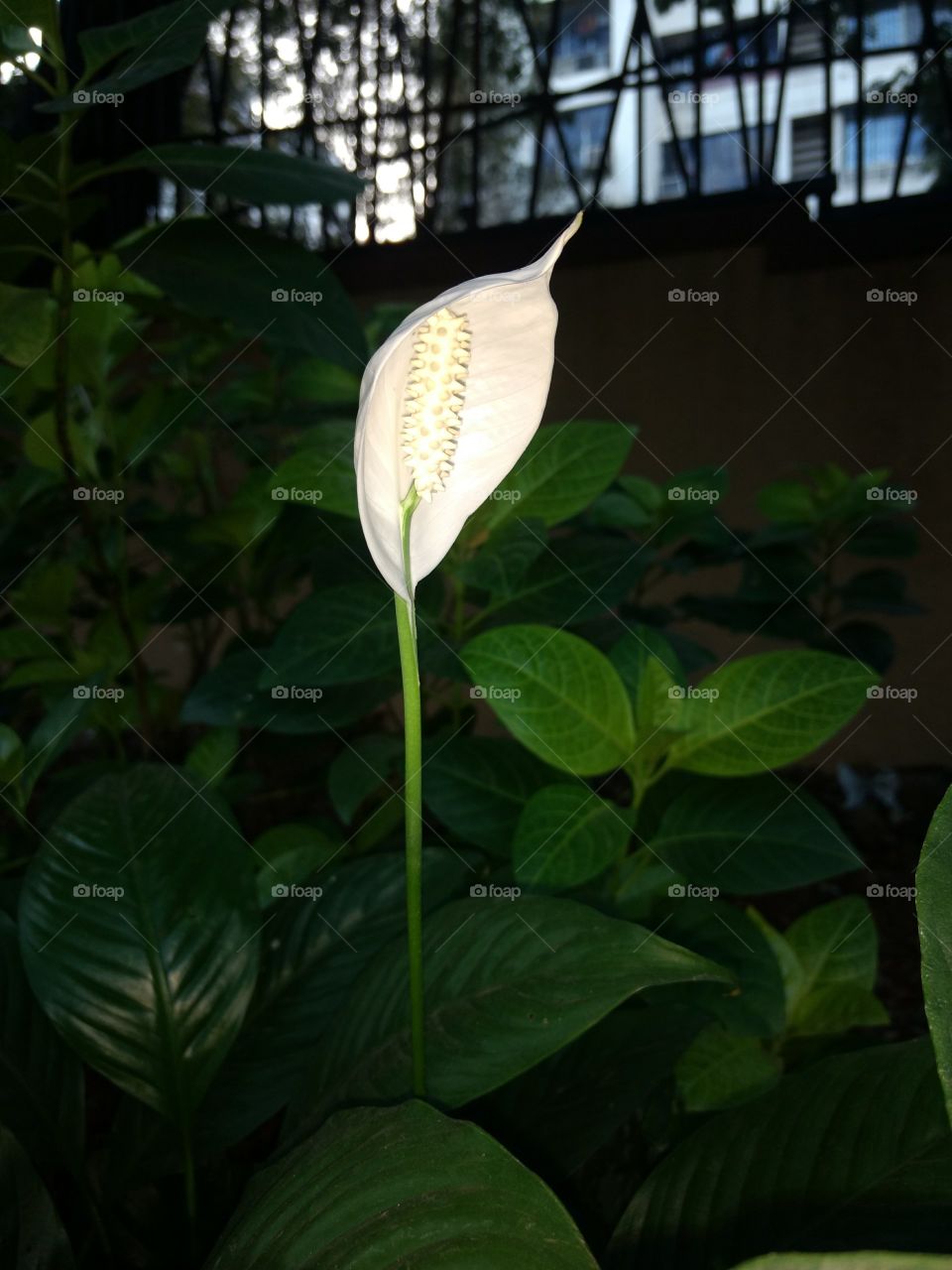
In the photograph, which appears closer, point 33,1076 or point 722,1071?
point 33,1076

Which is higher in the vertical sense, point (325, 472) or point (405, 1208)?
point (325, 472)

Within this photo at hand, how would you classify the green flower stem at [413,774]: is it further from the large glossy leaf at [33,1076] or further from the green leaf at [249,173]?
the green leaf at [249,173]

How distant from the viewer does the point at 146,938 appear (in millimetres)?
543

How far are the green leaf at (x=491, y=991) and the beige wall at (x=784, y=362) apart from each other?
1.30m

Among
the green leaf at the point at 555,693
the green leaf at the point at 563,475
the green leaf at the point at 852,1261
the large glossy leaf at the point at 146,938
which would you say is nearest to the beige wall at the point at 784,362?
the green leaf at the point at 563,475

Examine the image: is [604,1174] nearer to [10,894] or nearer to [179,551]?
[10,894]

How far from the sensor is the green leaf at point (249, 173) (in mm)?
692

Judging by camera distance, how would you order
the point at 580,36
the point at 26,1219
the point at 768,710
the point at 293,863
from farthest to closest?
the point at 580,36 < the point at 293,863 < the point at 768,710 < the point at 26,1219

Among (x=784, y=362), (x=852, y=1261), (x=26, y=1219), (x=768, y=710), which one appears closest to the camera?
(x=852, y=1261)

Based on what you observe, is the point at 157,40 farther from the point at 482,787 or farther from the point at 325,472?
the point at 482,787

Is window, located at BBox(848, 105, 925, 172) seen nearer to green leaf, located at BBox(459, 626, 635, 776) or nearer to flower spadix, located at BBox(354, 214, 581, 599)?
green leaf, located at BBox(459, 626, 635, 776)

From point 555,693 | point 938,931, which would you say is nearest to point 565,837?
point 555,693

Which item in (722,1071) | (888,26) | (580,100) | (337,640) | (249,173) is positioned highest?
(888,26)

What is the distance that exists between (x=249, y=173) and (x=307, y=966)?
55 cm
